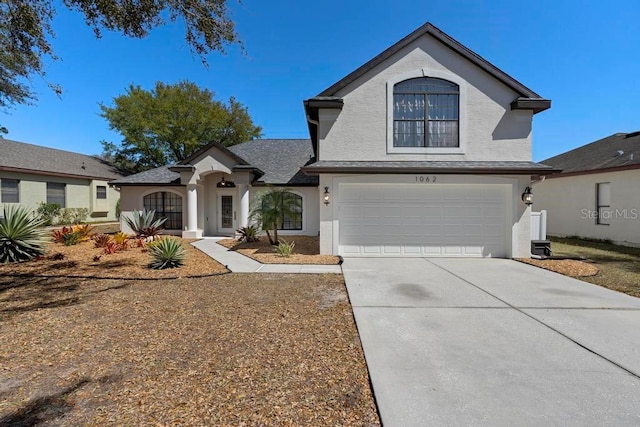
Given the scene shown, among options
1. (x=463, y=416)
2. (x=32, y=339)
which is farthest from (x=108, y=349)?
(x=463, y=416)

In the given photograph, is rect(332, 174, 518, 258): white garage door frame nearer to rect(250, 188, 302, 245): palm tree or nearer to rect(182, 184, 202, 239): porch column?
rect(250, 188, 302, 245): palm tree

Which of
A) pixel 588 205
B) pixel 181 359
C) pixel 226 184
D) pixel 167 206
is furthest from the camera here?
pixel 167 206

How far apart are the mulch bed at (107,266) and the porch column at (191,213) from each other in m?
4.06

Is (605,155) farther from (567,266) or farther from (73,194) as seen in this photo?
(73,194)

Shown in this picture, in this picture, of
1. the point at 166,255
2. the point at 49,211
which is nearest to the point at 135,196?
the point at 49,211

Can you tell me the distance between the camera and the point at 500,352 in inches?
155

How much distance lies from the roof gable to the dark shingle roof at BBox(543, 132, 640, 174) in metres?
6.33

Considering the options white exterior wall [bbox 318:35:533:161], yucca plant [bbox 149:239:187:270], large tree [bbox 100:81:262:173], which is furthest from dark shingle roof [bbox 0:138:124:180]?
white exterior wall [bbox 318:35:533:161]

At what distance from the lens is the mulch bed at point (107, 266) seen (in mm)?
8203

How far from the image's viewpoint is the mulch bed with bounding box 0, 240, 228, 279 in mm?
8203

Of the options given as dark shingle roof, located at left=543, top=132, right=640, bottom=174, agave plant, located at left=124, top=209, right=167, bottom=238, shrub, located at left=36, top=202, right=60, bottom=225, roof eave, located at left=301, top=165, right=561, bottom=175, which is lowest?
agave plant, located at left=124, top=209, right=167, bottom=238

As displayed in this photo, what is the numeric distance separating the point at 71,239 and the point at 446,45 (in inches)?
631

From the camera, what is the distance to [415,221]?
35.9 ft

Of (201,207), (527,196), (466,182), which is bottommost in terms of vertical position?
(201,207)
